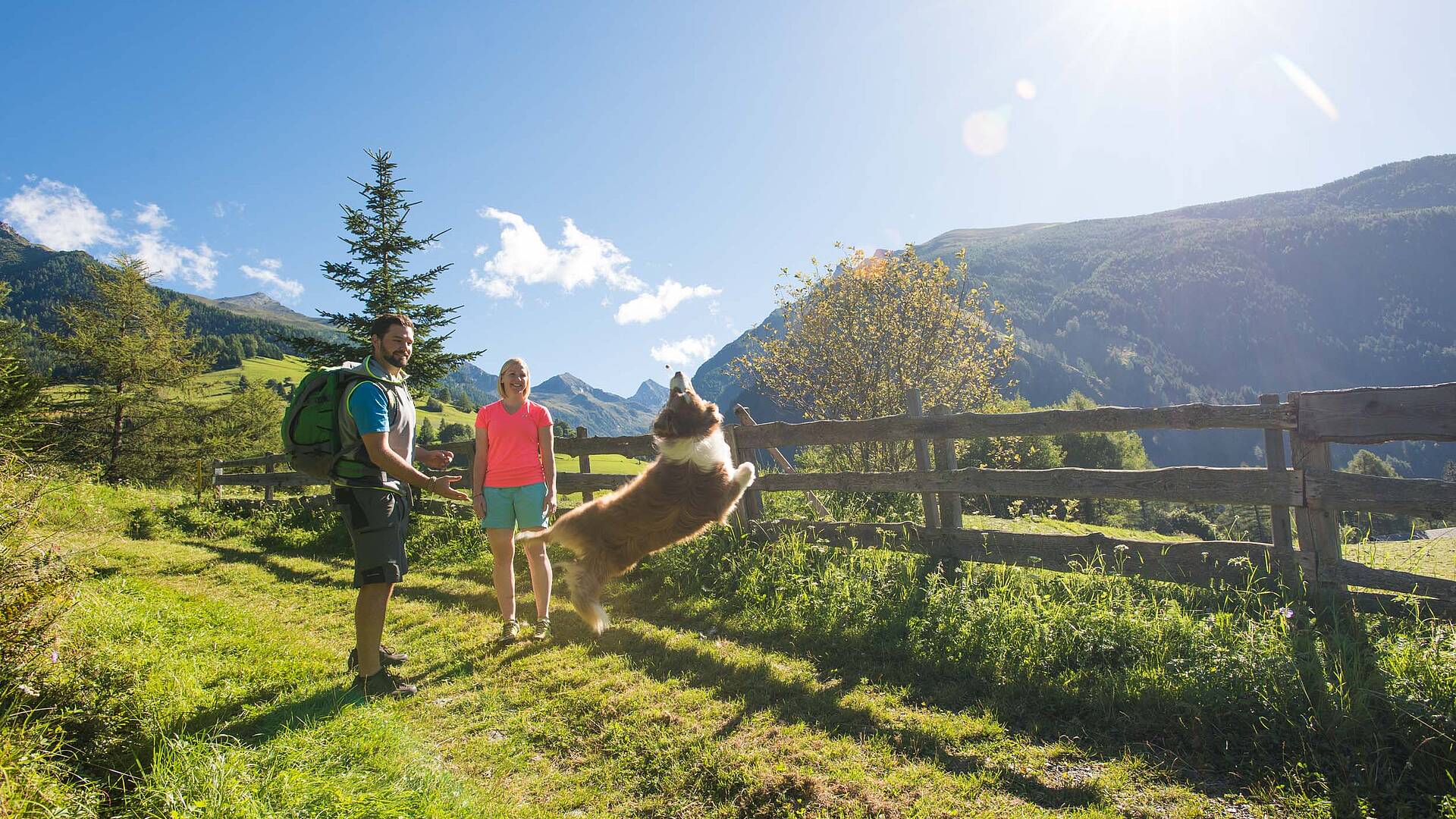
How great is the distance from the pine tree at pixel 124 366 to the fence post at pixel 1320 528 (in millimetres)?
29305

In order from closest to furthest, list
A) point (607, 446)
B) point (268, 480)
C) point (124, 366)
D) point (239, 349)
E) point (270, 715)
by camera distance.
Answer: point (270, 715) → point (607, 446) → point (268, 480) → point (124, 366) → point (239, 349)

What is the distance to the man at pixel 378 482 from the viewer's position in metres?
3.63

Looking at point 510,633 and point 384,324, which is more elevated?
point 384,324

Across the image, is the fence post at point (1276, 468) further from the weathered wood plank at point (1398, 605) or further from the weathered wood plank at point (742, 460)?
the weathered wood plank at point (742, 460)

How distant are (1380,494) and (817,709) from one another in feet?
12.1

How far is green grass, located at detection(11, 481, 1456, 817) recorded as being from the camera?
268 centimetres

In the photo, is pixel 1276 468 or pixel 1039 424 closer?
pixel 1276 468

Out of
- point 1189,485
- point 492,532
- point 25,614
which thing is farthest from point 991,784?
point 25,614

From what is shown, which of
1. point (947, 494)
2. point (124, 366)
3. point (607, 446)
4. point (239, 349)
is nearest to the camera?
point (947, 494)

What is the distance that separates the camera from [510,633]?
16.6 ft

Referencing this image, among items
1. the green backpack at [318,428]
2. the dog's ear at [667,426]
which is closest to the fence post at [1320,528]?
the dog's ear at [667,426]

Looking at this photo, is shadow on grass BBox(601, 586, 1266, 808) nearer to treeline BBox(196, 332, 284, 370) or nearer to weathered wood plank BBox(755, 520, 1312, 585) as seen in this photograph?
weathered wood plank BBox(755, 520, 1312, 585)

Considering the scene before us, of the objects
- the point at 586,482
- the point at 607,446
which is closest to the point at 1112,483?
the point at 607,446

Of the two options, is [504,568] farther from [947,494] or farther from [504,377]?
[947,494]
